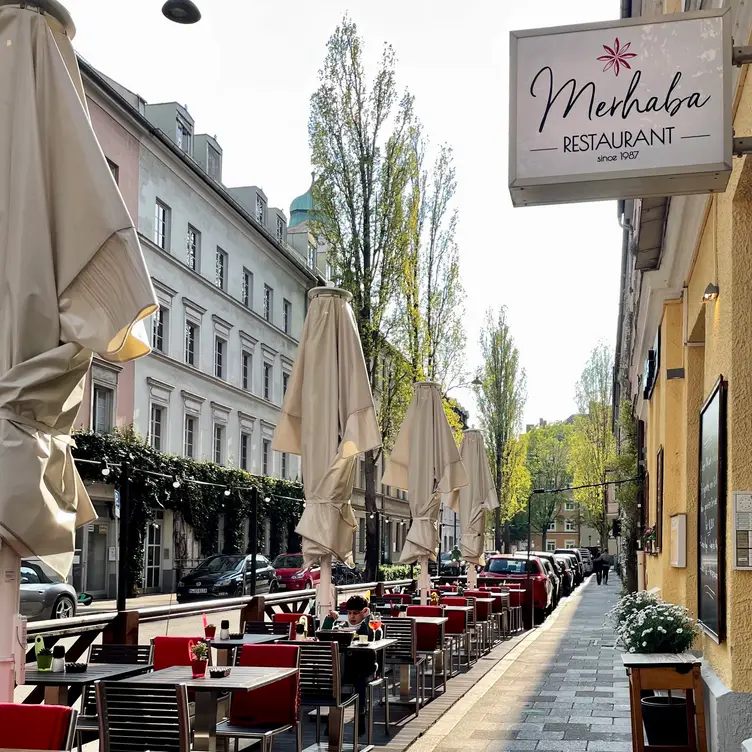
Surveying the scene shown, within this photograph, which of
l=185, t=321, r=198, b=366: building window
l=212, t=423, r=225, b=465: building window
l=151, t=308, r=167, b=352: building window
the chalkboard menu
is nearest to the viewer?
the chalkboard menu

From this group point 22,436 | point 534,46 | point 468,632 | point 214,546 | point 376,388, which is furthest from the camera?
point 376,388

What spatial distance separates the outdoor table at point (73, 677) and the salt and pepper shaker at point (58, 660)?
0.05m

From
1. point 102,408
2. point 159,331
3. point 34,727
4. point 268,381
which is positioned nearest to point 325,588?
point 34,727

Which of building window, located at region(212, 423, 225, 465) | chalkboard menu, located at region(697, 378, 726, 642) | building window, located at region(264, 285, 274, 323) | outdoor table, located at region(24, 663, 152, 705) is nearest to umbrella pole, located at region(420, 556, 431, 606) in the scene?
chalkboard menu, located at region(697, 378, 726, 642)

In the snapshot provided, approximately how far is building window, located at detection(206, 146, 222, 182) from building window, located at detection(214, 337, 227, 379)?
676 centimetres

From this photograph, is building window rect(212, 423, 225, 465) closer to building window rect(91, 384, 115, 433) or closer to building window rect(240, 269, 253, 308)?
building window rect(240, 269, 253, 308)

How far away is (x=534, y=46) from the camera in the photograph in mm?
5043

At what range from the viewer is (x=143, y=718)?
17.7 feet

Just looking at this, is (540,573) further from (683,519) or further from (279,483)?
(279,483)

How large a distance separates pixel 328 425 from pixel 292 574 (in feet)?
69.0

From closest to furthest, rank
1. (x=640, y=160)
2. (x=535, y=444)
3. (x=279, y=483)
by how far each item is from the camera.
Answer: (x=640, y=160) → (x=279, y=483) → (x=535, y=444)

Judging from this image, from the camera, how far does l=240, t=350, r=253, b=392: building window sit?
143 ft

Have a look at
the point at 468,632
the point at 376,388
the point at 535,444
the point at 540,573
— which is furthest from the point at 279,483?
the point at 535,444

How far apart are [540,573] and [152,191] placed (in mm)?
19206
